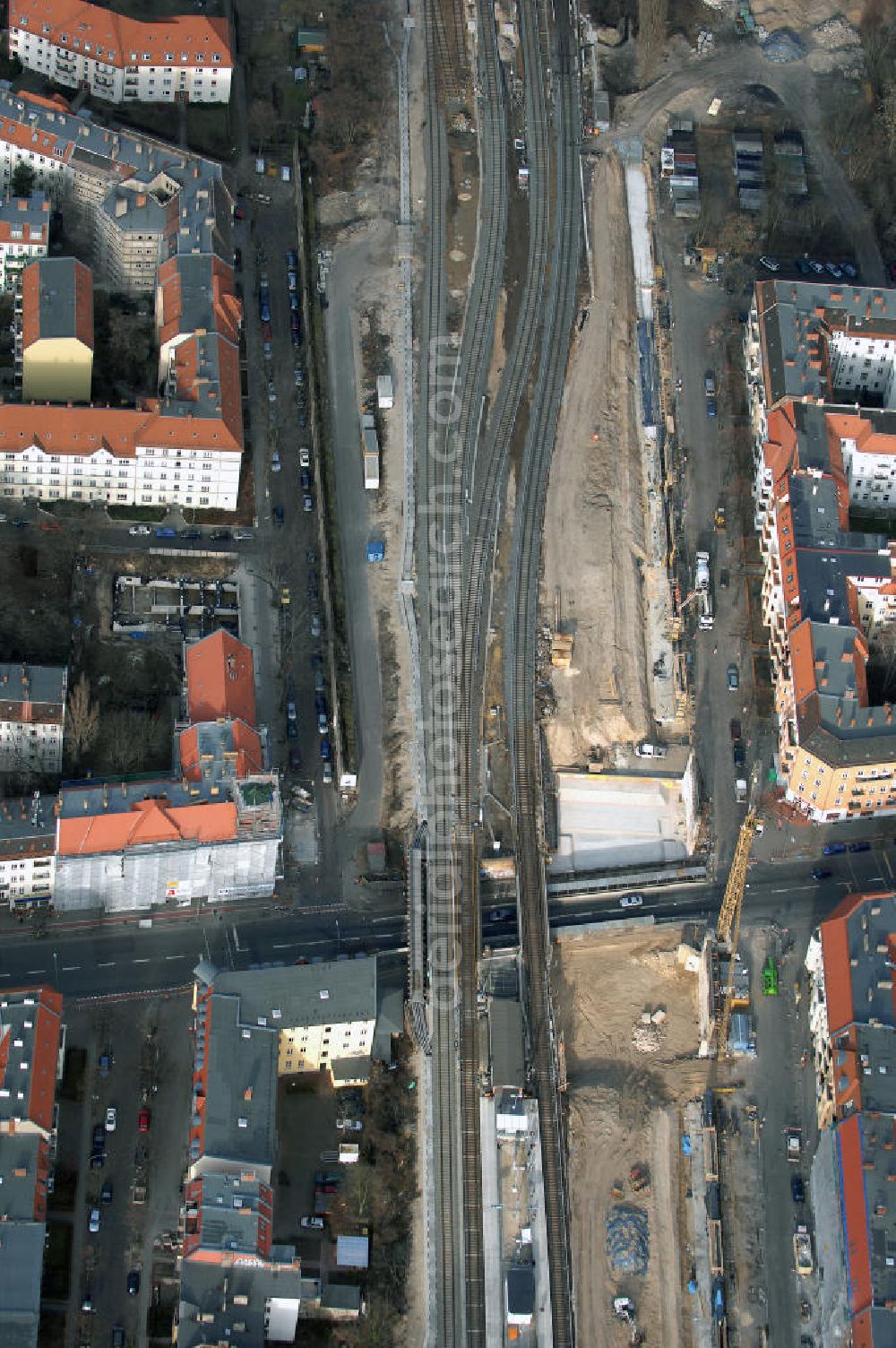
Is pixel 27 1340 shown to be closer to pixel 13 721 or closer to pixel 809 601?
pixel 13 721

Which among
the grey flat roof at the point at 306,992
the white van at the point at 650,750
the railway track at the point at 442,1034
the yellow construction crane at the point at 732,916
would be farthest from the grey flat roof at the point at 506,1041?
the white van at the point at 650,750

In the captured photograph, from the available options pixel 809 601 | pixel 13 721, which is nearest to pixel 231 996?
pixel 13 721

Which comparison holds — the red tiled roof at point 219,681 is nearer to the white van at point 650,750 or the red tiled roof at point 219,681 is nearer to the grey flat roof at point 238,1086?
the grey flat roof at point 238,1086

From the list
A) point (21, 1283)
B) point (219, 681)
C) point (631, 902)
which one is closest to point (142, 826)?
point (219, 681)

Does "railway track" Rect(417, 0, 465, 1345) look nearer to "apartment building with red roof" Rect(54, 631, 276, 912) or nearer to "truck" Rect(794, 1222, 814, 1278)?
"apartment building with red roof" Rect(54, 631, 276, 912)

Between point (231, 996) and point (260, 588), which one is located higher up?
point (260, 588)

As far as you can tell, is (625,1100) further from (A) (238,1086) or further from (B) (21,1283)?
(B) (21,1283)

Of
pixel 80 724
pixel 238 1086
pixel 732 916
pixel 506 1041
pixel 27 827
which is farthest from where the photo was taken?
pixel 732 916
